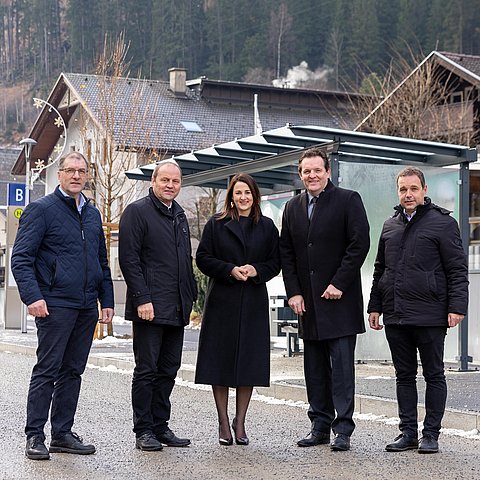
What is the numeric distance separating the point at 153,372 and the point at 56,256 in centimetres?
110

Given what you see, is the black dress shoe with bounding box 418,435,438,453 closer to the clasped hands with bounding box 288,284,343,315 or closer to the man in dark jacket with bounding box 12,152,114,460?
the clasped hands with bounding box 288,284,343,315

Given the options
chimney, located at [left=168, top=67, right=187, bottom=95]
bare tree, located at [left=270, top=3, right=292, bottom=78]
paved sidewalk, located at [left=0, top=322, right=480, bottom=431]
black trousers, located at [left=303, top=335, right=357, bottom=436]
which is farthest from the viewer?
bare tree, located at [left=270, top=3, right=292, bottom=78]

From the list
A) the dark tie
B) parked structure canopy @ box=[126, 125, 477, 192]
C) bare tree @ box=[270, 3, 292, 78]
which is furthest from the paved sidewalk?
bare tree @ box=[270, 3, 292, 78]

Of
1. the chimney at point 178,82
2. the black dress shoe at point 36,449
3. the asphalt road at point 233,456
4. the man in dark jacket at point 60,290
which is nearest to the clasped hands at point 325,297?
the asphalt road at point 233,456

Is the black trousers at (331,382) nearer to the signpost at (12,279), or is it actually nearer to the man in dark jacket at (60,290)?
the man in dark jacket at (60,290)

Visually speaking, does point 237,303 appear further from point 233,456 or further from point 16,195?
point 16,195

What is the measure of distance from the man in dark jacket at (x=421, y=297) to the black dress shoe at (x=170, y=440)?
1460 mm

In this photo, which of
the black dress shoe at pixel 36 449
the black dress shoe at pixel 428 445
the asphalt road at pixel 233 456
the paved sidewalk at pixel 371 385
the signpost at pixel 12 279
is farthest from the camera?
the signpost at pixel 12 279

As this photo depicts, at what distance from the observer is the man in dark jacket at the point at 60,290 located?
8023 millimetres

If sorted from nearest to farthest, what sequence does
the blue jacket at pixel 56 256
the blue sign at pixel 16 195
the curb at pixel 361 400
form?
the blue jacket at pixel 56 256 < the curb at pixel 361 400 < the blue sign at pixel 16 195

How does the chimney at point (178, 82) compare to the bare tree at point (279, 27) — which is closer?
the chimney at point (178, 82)

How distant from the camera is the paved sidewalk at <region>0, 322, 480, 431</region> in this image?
994 cm

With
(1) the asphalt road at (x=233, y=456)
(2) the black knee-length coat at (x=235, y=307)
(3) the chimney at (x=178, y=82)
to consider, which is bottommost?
(1) the asphalt road at (x=233, y=456)

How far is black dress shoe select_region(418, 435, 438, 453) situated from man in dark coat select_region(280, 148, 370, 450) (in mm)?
506
